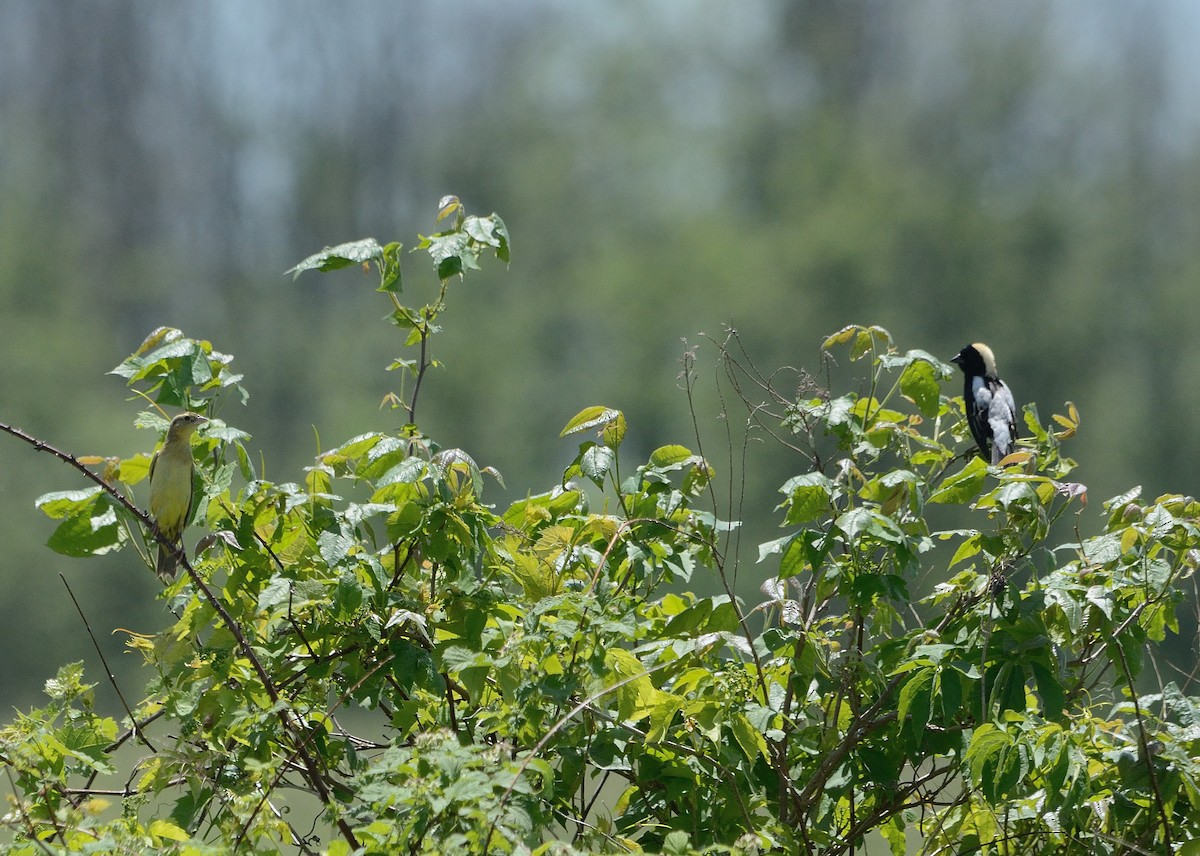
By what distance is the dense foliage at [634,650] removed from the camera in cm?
174

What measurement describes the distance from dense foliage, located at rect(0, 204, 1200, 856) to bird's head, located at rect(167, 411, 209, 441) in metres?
0.06

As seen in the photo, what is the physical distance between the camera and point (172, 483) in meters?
2.36

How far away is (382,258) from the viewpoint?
208 centimetres

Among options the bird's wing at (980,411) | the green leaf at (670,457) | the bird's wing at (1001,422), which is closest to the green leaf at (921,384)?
the green leaf at (670,457)

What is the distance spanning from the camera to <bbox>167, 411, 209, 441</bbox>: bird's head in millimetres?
2025

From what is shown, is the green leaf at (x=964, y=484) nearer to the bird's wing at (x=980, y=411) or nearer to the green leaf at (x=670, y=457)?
the green leaf at (x=670, y=457)

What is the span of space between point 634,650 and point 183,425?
0.90 m

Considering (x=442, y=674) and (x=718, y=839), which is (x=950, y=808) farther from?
(x=442, y=674)

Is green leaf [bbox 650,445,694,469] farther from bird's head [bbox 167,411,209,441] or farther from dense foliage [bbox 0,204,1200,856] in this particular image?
bird's head [bbox 167,411,209,441]

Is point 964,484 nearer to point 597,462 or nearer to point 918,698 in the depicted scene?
point 918,698

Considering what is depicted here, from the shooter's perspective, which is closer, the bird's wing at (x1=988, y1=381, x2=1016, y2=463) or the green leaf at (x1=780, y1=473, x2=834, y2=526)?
the green leaf at (x1=780, y1=473, x2=834, y2=526)

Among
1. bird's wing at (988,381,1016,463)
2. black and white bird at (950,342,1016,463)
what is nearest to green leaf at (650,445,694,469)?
black and white bird at (950,342,1016,463)

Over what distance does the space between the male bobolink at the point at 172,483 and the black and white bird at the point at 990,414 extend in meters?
1.72

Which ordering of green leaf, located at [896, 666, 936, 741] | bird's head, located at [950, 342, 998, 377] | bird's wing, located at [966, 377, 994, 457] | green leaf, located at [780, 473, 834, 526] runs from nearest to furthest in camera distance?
green leaf, located at [896, 666, 936, 741] → green leaf, located at [780, 473, 834, 526] → bird's wing, located at [966, 377, 994, 457] → bird's head, located at [950, 342, 998, 377]
